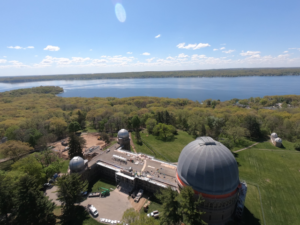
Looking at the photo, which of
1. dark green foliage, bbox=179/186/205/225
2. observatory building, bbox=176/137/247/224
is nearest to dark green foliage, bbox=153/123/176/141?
observatory building, bbox=176/137/247/224

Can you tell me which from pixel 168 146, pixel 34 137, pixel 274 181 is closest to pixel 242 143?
pixel 274 181

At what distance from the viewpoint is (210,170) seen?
24891 millimetres

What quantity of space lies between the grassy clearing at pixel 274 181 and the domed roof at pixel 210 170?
42.9ft

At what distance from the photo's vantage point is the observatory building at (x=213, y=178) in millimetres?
24828

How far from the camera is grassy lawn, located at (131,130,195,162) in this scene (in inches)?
2073

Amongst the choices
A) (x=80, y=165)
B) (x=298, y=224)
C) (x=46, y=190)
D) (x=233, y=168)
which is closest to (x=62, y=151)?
(x=46, y=190)

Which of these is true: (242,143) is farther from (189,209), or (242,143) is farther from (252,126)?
(189,209)

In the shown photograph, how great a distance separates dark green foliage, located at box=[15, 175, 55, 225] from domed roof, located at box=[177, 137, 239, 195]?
80.3 feet

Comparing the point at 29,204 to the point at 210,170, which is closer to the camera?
the point at 29,204

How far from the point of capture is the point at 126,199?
33.5 m

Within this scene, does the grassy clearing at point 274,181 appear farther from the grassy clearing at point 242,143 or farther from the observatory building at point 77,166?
the observatory building at point 77,166

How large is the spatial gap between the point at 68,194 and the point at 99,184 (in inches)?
452

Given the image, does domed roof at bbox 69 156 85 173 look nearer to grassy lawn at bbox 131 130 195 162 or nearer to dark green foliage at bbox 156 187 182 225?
dark green foliage at bbox 156 187 182 225

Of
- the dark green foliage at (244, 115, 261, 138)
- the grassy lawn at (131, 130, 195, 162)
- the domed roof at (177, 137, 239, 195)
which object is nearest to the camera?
the domed roof at (177, 137, 239, 195)
